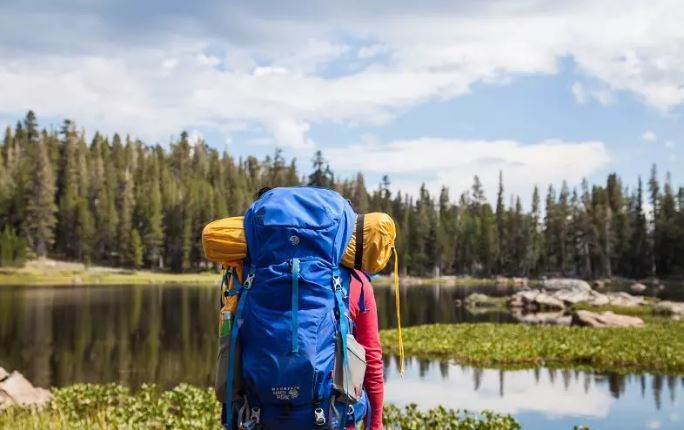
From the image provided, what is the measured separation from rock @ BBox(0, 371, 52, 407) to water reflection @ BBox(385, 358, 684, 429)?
867cm

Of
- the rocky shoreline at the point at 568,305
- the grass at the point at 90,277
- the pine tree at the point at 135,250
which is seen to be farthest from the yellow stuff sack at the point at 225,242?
the pine tree at the point at 135,250

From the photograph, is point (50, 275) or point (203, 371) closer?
point (203, 371)

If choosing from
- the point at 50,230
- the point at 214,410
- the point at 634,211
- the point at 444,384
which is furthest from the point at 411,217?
the point at 214,410

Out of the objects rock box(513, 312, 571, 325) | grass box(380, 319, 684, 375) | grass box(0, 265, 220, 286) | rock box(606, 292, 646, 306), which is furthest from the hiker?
grass box(0, 265, 220, 286)

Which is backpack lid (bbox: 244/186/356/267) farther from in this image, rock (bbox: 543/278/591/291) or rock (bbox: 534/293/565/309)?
rock (bbox: 543/278/591/291)

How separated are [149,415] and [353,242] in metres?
8.89

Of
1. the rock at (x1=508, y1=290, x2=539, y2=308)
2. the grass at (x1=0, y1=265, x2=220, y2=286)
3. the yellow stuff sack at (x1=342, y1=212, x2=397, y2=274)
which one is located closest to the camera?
the yellow stuff sack at (x1=342, y1=212, x2=397, y2=274)

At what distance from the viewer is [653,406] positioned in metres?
17.4

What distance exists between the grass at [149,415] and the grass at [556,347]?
12321 millimetres

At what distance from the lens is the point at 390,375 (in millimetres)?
22344

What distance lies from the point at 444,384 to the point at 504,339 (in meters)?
8.21

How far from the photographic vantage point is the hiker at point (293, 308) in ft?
12.6

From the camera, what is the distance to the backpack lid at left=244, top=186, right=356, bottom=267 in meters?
3.88

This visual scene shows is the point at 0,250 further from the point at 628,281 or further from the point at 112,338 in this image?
the point at 628,281
